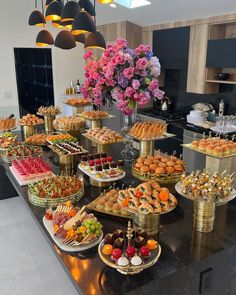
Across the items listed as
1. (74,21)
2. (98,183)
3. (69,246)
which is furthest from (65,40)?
(69,246)

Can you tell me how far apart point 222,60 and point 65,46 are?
241 cm

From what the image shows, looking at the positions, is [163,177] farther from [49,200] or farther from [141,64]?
[141,64]

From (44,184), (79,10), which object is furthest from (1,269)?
(79,10)

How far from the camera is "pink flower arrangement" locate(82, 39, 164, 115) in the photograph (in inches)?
102

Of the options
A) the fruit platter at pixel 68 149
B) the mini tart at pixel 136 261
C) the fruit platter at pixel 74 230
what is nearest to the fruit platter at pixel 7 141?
the fruit platter at pixel 68 149

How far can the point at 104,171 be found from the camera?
2.35 meters

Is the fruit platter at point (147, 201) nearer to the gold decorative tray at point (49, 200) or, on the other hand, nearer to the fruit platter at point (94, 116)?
the gold decorative tray at point (49, 200)

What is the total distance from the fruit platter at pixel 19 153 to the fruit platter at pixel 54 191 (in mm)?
800

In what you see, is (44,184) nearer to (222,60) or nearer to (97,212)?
(97,212)

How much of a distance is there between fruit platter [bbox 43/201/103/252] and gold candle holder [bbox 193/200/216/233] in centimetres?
57

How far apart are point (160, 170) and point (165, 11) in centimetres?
340

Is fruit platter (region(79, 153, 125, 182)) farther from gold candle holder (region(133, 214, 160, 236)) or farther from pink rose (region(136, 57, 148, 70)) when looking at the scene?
pink rose (region(136, 57, 148, 70))

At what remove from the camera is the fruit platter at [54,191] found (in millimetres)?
2084

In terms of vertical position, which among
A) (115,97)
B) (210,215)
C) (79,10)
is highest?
(79,10)
